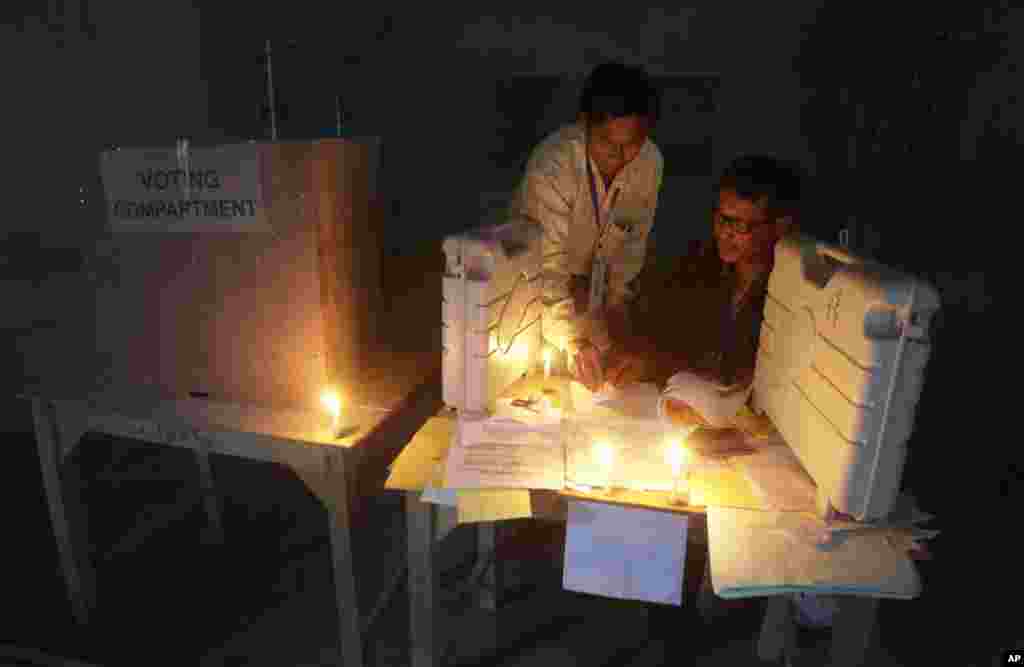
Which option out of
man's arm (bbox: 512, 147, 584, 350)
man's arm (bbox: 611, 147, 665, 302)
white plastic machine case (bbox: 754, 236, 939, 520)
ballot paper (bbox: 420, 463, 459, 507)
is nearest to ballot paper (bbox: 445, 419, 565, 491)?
ballot paper (bbox: 420, 463, 459, 507)

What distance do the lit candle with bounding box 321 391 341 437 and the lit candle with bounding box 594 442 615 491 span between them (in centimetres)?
58

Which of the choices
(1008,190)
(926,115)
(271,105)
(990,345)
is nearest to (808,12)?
(926,115)

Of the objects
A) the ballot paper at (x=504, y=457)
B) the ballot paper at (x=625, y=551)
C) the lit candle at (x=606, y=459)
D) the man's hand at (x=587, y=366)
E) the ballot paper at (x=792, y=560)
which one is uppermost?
the man's hand at (x=587, y=366)

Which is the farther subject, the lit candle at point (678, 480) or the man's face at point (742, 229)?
the man's face at point (742, 229)

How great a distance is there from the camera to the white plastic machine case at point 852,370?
3.25 ft

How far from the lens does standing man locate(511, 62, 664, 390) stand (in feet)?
5.15

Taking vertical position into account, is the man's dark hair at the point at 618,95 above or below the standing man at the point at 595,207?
above

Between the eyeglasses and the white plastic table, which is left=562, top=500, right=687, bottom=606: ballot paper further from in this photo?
the eyeglasses

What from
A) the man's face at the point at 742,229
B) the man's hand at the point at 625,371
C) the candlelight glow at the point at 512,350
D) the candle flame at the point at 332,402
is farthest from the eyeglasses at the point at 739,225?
the candle flame at the point at 332,402

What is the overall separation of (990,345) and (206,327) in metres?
2.30

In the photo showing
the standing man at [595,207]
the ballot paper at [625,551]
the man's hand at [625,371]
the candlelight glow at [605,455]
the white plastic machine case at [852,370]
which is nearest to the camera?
the white plastic machine case at [852,370]

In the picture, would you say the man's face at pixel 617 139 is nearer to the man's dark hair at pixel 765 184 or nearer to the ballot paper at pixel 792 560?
the man's dark hair at pixel 765 184

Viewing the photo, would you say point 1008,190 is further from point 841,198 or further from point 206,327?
point 206,327

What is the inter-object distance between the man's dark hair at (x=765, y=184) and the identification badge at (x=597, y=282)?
49 cm
